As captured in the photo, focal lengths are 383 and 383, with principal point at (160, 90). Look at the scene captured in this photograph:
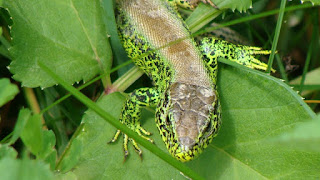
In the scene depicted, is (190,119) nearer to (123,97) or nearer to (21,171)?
(123,97)

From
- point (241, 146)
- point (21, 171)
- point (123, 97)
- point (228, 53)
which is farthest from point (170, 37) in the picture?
point (21, 171)

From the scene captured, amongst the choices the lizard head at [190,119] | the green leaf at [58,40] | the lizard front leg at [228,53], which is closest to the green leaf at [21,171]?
the lizard head at [190,119]

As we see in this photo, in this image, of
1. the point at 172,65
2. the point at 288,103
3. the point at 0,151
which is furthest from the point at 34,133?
the point at 288,103

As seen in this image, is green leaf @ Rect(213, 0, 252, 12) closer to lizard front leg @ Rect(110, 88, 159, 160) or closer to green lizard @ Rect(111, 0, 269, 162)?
green lizard @ Rect(111, 0, 269, 162)

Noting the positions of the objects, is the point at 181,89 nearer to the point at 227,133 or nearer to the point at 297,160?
the point at 227,133

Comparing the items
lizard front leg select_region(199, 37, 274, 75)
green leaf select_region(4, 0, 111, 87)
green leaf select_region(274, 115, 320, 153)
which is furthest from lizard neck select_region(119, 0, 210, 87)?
green leaf select_region(274, 115, 320, 153)

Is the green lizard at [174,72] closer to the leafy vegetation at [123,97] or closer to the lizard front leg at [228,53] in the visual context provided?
the lizard front leg at [228,53]
